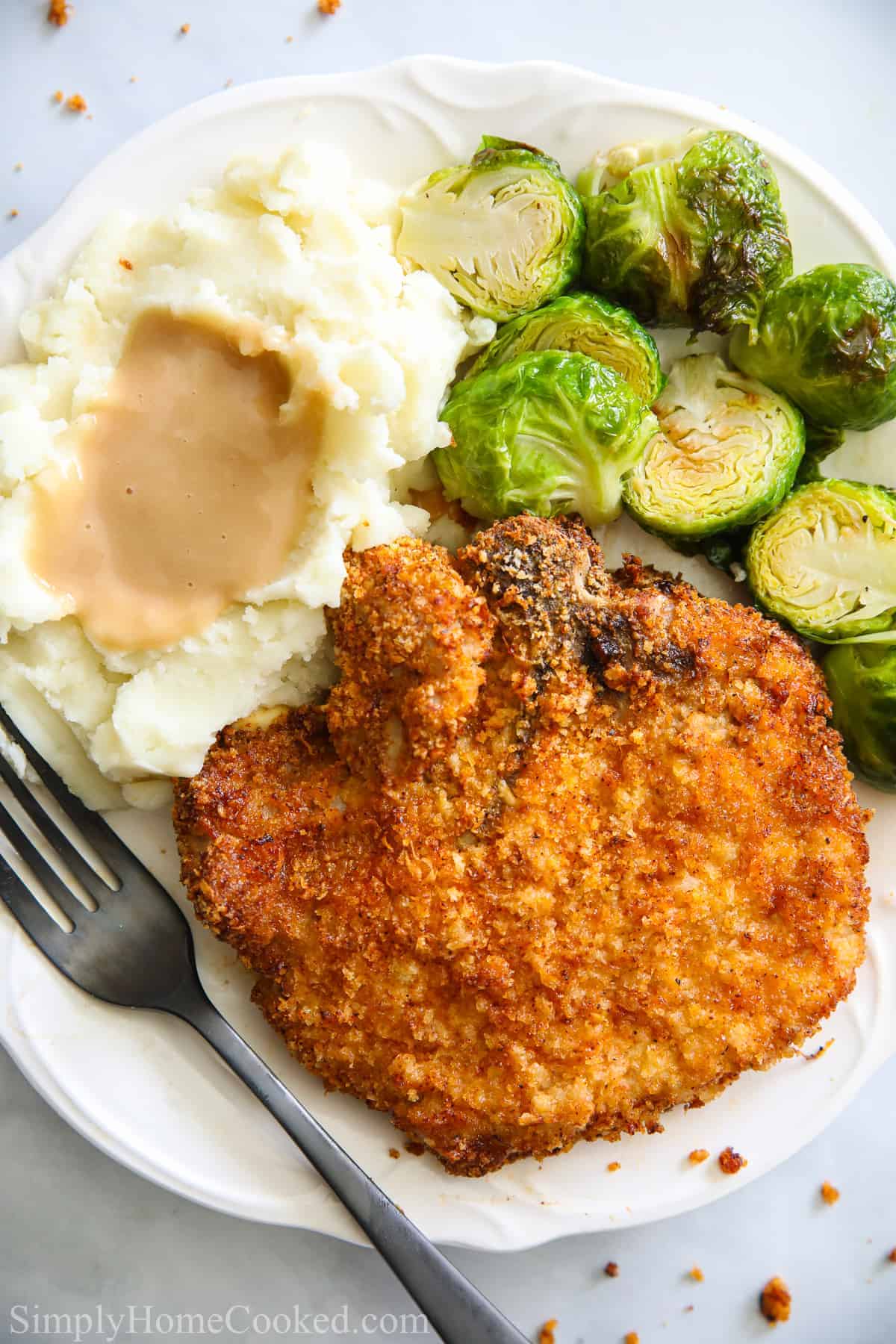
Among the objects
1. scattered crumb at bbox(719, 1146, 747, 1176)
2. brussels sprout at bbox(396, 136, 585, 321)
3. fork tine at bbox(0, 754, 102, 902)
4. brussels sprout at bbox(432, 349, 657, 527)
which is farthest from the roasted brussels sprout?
fork tine at bbox(0, 754, 102, 902)

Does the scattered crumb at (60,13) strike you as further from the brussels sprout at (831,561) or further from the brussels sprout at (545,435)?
the brussels sprout at (831,561)

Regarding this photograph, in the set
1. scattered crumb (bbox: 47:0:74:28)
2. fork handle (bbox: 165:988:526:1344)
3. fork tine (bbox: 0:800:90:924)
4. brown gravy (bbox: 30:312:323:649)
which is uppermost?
scattered crumb (bbox: 47:0:74:28)

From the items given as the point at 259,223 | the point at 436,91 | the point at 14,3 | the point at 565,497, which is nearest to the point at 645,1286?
the point at 565,497

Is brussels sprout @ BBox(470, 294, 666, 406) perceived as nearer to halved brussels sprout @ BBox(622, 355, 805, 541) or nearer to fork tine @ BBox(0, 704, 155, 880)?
halved brussels sprout @ BBox(622, 355, 805, 541)

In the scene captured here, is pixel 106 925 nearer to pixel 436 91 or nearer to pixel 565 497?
pixel 565 497

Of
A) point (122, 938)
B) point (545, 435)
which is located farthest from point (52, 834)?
point (545, 435)

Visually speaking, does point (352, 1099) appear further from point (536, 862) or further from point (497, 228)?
point (497, 228)
